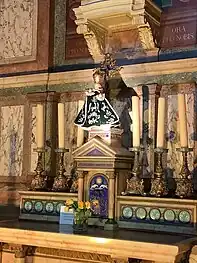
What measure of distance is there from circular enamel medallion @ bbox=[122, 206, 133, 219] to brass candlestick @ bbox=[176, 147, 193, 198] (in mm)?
396

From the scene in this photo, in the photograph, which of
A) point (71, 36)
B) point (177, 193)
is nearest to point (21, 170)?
point (71, 36)

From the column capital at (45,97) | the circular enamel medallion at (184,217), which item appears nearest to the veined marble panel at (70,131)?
the column capital at (45,97)

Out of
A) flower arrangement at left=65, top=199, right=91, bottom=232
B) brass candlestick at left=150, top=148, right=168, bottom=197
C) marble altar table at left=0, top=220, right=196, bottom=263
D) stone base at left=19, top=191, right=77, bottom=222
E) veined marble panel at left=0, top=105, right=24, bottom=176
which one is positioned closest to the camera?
marble altar table at left=0, top=220, right=196, bottom=263

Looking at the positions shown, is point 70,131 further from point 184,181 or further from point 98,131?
point 184,181

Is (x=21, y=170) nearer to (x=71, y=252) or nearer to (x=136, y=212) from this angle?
(x=71, y=252)

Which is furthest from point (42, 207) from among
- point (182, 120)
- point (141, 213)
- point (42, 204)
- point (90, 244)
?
point (182, 120)

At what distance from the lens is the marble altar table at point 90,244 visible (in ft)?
12.0

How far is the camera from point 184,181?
167 inches

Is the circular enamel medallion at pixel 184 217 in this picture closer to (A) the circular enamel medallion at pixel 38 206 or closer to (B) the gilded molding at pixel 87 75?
(B) the gilded molding at pixel 87 75

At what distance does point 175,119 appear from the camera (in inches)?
183

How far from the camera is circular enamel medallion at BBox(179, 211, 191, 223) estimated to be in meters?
4.09

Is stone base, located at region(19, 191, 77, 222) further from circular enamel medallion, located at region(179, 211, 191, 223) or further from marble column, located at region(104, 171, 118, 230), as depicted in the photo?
circular enamel medallion, located at region(179, 211, 191, 223)

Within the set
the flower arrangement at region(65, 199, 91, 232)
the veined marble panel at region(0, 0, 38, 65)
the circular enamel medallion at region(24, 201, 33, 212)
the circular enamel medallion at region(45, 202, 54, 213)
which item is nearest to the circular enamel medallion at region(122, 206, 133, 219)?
the flower arrangement at region(65, 199, 91, 232)

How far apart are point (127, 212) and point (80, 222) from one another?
405mm
